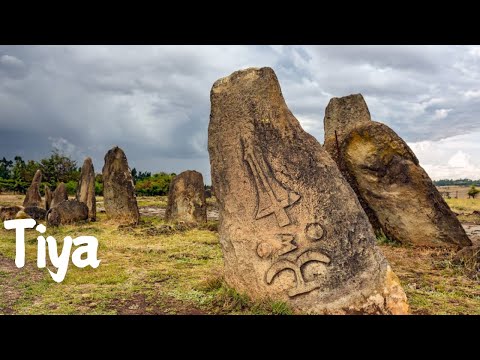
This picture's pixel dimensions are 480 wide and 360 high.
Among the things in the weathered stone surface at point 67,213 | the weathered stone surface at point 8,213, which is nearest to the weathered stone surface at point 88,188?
the weathered stone surface at point 67,213

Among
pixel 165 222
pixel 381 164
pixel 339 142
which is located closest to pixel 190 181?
pixel 165 222

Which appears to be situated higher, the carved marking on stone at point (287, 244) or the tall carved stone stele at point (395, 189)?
the tall carved stone stele at point (395, 189)

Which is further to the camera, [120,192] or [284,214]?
[120,192]

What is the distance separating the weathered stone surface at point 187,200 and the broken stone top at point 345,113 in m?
5.50

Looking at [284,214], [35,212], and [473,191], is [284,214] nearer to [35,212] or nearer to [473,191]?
[35,212]

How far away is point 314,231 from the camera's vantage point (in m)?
5.86

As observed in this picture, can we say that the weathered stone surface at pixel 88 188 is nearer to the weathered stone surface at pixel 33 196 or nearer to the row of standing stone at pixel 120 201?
the row of standing stone at pixel 120 201

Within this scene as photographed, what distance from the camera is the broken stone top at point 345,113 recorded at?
14656 millimetres

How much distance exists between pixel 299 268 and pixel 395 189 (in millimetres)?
6137

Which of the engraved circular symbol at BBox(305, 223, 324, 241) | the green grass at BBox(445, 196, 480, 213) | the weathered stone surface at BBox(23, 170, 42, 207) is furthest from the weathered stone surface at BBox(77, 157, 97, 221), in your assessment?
the green grass at BBox(445, 196, 480, 213)

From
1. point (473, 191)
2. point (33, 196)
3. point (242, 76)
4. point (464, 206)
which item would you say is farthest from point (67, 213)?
point (473, 191)

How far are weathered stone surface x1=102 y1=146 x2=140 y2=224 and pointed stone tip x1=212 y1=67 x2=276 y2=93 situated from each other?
36.5 feet

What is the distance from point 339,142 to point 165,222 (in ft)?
25.8

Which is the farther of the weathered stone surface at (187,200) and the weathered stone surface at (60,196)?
the weathered stone surface at (60,196)
